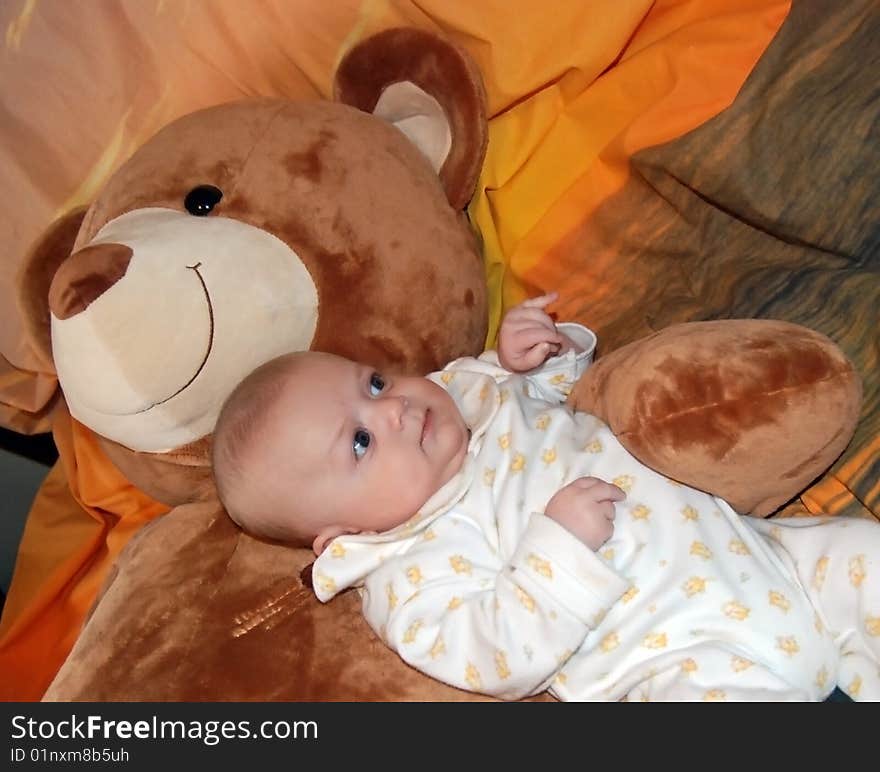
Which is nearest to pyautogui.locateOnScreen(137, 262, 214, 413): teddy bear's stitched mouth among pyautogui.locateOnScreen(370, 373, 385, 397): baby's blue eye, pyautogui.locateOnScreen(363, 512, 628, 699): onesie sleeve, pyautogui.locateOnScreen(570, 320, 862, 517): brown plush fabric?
pyautogui.locateOnScreen(370, 373, 385, 397): baby's blue eye

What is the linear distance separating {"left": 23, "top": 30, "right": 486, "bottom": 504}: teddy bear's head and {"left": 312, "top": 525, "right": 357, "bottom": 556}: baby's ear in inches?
7.1

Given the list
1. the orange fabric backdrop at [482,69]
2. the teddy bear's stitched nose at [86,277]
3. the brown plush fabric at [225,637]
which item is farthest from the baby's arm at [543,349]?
the teddy bear's stitched nose at [86,277]

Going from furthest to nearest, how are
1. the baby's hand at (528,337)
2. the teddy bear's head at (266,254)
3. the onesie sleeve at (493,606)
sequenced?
the baby's hand at (528,337) < the teddy bear's head at (266,254) < the onesie sleeve at (493,606)

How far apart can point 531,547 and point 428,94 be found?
55cm

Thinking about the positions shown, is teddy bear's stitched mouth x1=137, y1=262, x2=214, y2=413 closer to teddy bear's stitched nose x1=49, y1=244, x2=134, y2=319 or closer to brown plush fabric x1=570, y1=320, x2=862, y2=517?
teddy bear's stitched nose x1=49, y1=244, x2=134, y2=319

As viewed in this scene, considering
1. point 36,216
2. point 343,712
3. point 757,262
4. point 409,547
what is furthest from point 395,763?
point 36,216

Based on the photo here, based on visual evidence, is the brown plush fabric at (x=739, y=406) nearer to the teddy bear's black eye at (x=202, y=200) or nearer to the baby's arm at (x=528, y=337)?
the baby's arm at (x=528, y=337)

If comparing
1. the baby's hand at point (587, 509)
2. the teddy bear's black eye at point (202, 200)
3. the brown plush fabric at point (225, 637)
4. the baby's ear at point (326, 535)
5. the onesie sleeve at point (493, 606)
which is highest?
the teddy bear's black eye at point (202, 200)

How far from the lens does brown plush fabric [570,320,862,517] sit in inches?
36.5

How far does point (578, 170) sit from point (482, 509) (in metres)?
0.45

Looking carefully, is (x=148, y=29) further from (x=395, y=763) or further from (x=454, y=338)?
(x=395, y=763)

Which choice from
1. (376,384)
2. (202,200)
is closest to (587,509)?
(376,384)

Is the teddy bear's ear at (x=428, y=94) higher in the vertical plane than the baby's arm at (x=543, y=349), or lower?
higher

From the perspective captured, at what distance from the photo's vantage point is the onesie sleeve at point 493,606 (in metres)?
0.91
